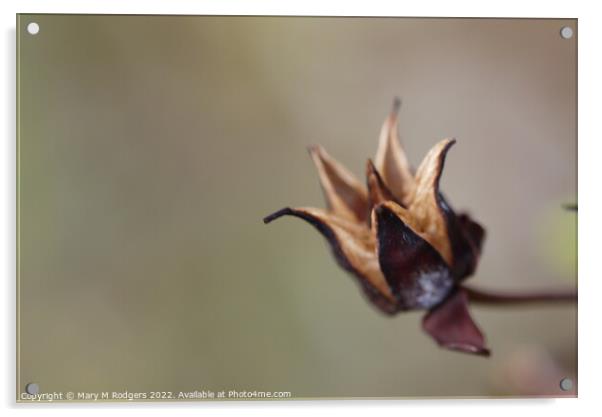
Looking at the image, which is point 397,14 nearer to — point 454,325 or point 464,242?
point 464,242

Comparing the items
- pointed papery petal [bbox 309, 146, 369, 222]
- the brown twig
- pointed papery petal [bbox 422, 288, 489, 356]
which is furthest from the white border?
pointed papery petal [bbox 309, 146, 369, 222]

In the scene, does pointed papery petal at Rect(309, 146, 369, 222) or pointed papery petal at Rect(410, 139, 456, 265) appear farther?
pointed papery petal at Rect(309, 146, 369, 222)

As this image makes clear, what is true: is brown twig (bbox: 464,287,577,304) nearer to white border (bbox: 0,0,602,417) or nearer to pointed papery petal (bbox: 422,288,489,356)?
pointed papery petal (bbox: 422,288,489,356)

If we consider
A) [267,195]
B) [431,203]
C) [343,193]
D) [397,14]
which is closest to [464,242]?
[431,203]

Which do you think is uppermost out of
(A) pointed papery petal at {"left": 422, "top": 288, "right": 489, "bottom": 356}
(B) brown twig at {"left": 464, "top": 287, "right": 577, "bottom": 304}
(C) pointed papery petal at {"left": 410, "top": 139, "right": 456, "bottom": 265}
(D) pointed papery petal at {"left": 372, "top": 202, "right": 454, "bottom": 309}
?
(C) pointed papery petal at {"left": 410, "top": 139, "right": 456, "bottom": 265}

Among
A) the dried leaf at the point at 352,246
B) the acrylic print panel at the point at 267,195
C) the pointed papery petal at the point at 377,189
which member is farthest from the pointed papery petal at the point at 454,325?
the pointed papery petal at the point at 377,189

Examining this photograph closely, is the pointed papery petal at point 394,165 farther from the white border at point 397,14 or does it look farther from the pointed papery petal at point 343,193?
the white border at point 397,14

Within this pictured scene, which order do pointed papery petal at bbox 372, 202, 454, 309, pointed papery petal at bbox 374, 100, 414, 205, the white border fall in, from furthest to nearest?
the white border, pointed papery petal at bbox 374, 100, 414, 205, pointed papery petal at bbox 372, 202, 454, 309

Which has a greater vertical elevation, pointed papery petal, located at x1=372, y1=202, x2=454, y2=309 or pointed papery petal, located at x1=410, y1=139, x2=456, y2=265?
pointed papery petal, located at x1=410, y1=139, x2=456, y2=265
